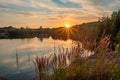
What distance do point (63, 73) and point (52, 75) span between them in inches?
21.7

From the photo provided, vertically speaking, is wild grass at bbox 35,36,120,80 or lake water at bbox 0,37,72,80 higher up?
wild grass at bbox 35,36,120,80

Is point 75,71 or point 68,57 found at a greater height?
point 68,57

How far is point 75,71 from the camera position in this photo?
11.2m

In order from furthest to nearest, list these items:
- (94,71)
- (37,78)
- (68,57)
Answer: (94,71), (68,57), (37,78)

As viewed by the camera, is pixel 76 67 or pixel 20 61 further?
pixel 20 61

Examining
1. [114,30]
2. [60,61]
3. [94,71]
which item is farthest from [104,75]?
[114,30]

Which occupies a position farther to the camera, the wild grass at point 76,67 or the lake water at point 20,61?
the lake water at point 20,61

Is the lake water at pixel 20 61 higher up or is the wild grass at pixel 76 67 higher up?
the wild grass at pixel 76 67

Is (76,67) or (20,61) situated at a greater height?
(76,67)

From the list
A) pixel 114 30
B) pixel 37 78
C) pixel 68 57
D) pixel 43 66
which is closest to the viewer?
pixel 43 66

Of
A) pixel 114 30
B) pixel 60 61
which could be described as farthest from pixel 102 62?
pixel 114 30

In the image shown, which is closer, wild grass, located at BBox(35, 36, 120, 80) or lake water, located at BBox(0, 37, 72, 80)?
wild grass, located at BBox(35, 36, 120, 80)

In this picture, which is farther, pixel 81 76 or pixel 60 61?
pixel 81 76

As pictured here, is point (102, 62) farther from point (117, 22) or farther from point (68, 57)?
point (117, 22)
